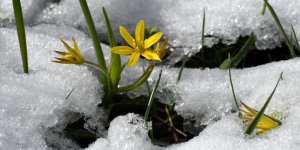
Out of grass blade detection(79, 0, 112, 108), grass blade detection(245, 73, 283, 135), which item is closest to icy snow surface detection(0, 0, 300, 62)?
grass blade detection(79, 0, 112, 108)

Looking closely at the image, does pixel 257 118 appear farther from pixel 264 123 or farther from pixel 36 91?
pixel 36 91

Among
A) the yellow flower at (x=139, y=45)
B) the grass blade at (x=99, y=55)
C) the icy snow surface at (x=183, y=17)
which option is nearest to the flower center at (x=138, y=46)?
the yellow flower at (x=139, y=45)

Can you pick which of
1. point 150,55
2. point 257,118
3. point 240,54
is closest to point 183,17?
point 240,54

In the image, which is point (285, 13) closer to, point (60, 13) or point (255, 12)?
point (255, 12)

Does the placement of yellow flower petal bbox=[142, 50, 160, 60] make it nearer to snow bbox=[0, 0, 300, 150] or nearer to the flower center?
the flower center

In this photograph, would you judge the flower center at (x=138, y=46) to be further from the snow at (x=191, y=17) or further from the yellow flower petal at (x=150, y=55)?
the snow at (x=191, y=17)

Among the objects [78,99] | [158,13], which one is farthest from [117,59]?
[158,13]

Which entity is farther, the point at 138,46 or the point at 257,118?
the point at 138,46
